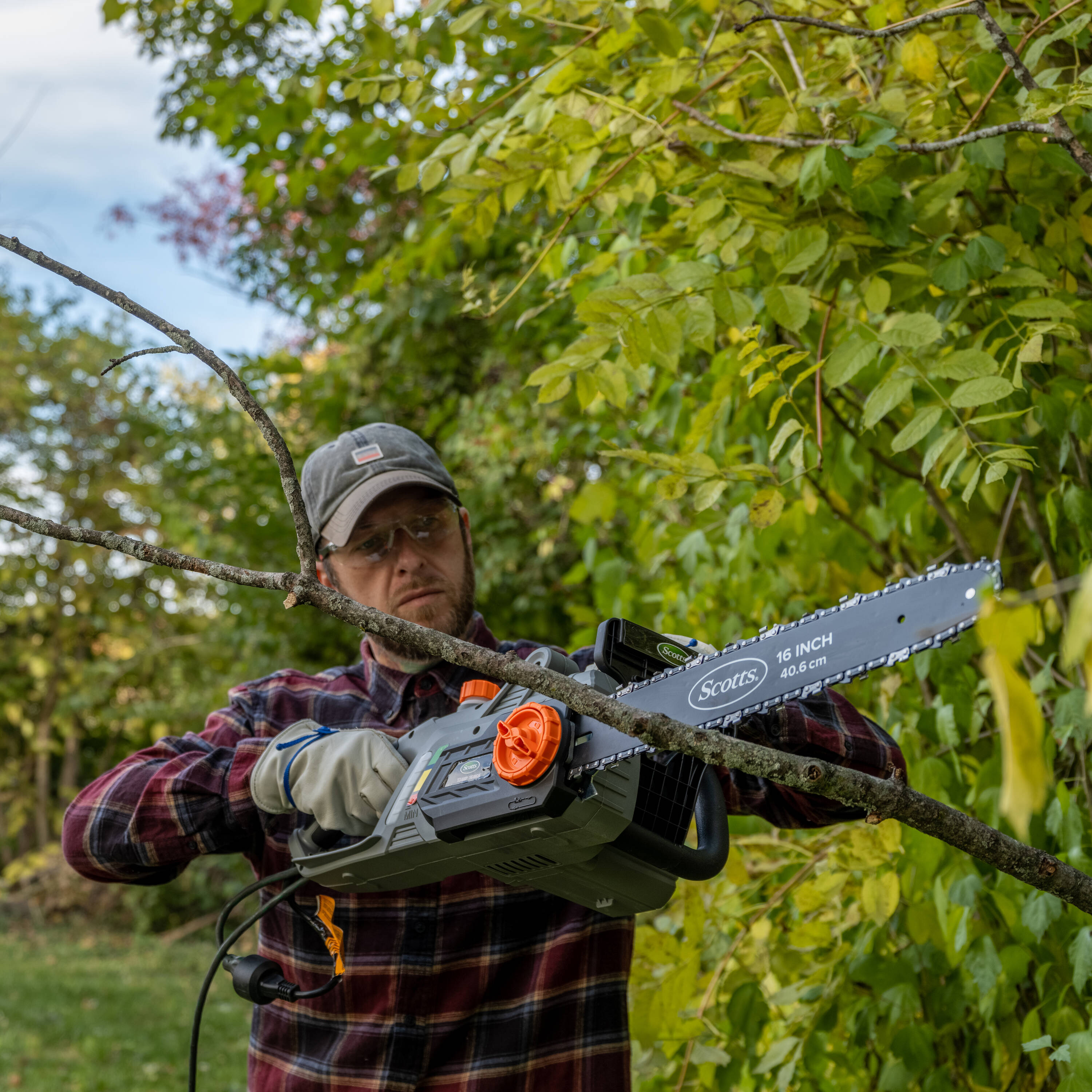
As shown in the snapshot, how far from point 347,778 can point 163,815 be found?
1.48 feet

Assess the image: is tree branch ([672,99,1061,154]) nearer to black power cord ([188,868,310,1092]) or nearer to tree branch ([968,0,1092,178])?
tree branch ([968,0,1092,178])

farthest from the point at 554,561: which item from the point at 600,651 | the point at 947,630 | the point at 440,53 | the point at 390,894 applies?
the point at 947,630

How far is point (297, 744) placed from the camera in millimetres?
1513

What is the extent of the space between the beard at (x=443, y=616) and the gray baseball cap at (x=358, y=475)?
0.17 metres

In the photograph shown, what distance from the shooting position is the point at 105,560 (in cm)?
970

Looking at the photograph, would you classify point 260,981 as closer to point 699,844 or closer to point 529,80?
point 699,844

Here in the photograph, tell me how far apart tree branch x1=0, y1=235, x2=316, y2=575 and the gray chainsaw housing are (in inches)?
13.6

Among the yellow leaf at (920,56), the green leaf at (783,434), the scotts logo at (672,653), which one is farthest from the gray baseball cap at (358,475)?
the yellow leaf at (920,56)

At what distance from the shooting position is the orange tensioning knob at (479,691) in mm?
1422

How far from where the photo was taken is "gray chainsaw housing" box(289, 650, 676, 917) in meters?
1.14

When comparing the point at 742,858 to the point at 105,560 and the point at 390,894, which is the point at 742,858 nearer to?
the point at 390,894

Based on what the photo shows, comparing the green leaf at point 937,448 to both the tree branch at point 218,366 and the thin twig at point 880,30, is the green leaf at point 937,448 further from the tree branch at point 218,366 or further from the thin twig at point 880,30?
the tree branch at point 218,366

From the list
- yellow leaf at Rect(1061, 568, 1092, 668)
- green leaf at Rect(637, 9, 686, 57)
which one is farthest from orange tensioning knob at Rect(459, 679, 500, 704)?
yellow leaf at Rect(1061, 568, 1092, 668)

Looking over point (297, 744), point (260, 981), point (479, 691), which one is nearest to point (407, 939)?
point (260, 981)
